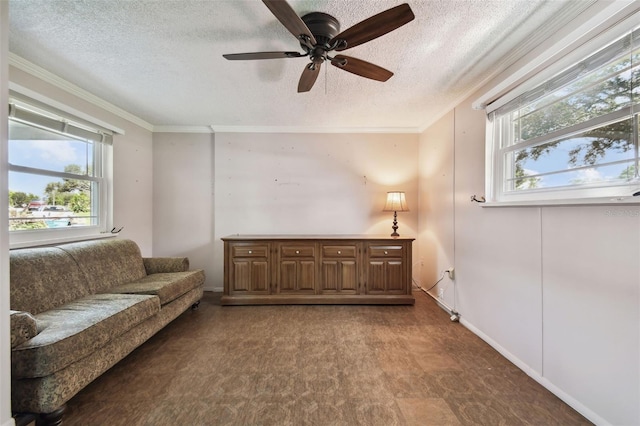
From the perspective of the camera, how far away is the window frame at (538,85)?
1259 mm

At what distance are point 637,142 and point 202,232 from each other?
4131mm

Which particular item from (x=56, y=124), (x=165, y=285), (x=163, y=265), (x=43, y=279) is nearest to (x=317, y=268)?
(x=165, y=285)

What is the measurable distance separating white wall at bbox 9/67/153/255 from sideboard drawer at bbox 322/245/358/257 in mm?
2509

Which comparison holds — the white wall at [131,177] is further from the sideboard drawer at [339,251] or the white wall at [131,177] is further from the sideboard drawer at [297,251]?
the sideboard drawer at [339,251]

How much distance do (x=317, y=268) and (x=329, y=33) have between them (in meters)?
2.37

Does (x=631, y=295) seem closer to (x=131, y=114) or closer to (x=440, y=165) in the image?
(x=440, y=165)

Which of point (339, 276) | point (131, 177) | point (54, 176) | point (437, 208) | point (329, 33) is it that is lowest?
point (339, 276)

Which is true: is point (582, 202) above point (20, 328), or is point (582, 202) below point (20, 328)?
above

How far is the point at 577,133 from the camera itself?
5.02ft

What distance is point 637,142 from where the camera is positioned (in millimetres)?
1240

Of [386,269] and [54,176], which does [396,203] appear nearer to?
[386,269]

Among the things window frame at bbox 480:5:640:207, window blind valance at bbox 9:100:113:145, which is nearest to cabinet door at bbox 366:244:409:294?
window frame at bbox 480:5:640:207

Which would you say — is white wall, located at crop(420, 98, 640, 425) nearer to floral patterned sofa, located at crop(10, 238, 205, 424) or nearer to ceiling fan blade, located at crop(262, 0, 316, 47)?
ceiling fan blade, located at crop(262, 0, 316, 47)

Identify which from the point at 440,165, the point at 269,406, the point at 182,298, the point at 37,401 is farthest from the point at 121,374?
the point at 440,165
